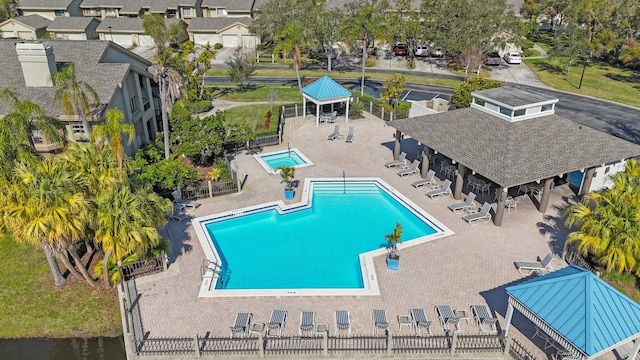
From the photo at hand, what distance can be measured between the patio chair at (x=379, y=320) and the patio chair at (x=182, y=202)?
13.9 meters

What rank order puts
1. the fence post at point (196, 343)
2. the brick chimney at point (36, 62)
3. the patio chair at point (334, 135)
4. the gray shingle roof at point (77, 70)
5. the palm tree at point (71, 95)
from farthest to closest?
the patio chair at point (334, 135) → the gray shingle roof at point (77, 70) → the brick chimney at point (36, 62) → the palm tree at point (71, 95) → the fence post at point (196, 343)

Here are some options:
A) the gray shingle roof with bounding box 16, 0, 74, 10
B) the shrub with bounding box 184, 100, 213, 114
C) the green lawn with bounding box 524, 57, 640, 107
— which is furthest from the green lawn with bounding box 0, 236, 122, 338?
the gray shingle roof with bounding box 16, 0, 74, 10

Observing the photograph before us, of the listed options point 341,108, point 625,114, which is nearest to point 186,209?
point 341,108

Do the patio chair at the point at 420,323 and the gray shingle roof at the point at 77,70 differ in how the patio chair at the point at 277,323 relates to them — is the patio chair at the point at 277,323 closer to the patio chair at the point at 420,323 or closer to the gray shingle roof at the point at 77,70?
the patio chair at the point at 420,323

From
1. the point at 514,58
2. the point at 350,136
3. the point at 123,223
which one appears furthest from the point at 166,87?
the point at 514,58

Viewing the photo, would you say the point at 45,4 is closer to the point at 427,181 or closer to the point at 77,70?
the point at 77,70

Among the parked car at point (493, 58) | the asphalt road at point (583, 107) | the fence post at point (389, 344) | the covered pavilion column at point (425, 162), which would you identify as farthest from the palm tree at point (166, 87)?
the parked car at point (493, 58)

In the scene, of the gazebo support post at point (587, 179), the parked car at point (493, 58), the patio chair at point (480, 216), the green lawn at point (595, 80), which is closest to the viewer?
the patio chair at point (480, 216)

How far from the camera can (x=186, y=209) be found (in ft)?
92.2

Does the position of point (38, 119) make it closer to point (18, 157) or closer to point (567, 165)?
point (18, 157)

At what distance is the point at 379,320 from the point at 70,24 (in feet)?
273

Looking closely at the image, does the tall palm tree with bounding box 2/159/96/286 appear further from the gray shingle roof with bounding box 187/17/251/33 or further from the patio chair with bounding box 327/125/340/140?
the gray shingle roof with bounding box 187/17/251/33

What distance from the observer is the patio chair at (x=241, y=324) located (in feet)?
60.2

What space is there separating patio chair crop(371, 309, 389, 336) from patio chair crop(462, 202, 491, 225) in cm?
994
